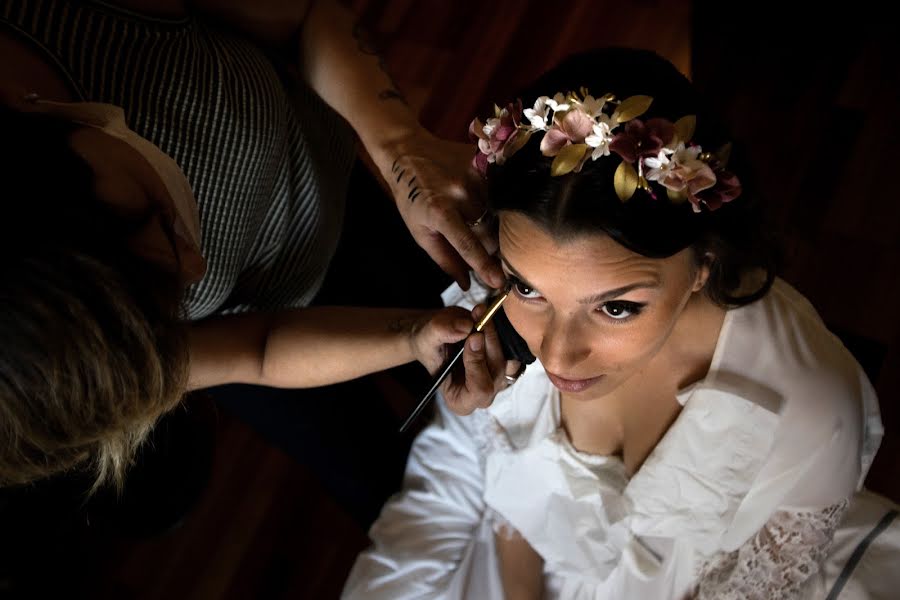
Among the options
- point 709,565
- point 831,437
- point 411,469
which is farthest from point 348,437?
point 831,437

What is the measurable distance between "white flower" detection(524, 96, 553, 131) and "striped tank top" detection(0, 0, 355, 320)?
0.39m

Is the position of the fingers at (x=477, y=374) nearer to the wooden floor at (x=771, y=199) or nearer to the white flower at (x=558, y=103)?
the white flower at (x=558, y=103)

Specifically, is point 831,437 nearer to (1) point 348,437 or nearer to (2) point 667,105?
(2) point 667,105

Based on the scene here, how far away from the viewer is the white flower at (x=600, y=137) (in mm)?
792

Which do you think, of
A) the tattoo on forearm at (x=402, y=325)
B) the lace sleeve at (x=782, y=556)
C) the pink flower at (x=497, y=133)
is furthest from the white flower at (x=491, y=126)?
the lace sleeve at (x=782, y=556)

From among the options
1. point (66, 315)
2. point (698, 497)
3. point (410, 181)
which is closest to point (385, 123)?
point (410, 181)

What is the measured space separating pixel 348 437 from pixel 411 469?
24 cm

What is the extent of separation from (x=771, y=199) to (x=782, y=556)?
1.08m

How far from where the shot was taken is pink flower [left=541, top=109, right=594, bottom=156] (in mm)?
797

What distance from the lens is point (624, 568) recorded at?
4.22 ft

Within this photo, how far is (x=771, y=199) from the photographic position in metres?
1.89

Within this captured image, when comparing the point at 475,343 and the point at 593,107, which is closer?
the point at 593,107

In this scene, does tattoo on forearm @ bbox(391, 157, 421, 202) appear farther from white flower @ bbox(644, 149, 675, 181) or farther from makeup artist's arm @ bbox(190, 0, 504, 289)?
white flower @ bbox(644, 149, 675, 181)

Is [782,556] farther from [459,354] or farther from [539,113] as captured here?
[539,113]
